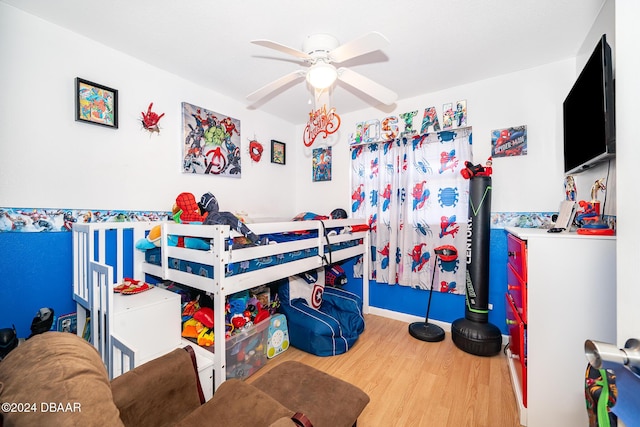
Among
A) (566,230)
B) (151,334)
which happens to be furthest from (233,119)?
(566,230)

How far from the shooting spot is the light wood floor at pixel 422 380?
1515 millimetres

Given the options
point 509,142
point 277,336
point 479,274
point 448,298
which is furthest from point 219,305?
point 509,142

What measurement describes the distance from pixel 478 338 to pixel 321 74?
7.64 ft

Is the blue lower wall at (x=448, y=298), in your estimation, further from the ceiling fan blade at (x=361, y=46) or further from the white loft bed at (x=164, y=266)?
the ceiling fan blade at (x=361, y=46)

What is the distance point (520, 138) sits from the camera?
2.24 meters

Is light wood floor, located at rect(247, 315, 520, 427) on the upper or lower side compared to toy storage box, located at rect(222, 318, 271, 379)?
lower

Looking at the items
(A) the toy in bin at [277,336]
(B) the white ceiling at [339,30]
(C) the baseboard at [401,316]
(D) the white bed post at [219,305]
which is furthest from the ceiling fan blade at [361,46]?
(C) the baseboard at [401,316]

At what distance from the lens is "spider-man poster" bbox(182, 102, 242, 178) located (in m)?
2.32

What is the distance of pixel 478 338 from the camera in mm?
2111

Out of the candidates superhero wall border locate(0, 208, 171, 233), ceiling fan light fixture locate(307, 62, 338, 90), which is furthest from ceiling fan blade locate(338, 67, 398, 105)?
superhero wall border locate(0, 208, 171, 233)

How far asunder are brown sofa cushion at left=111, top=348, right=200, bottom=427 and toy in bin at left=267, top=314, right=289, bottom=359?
103 centimetres

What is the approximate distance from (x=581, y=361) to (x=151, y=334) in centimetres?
232

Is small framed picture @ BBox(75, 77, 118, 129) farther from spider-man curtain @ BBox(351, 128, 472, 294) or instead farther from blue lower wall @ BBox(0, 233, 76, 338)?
spider-man curtain @ BBox(351, 128, 472, 294)

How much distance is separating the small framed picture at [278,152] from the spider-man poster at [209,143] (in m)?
0.53
